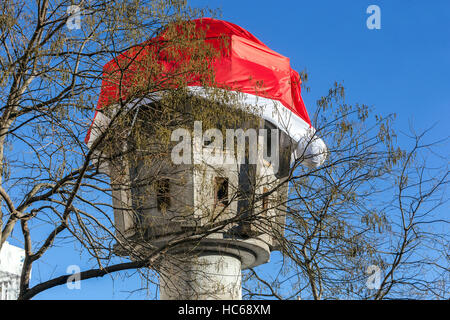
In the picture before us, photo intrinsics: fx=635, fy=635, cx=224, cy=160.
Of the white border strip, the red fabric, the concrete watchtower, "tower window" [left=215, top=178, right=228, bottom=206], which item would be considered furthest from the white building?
"tower window" [left=215, top=178, right=228, bottom=206]

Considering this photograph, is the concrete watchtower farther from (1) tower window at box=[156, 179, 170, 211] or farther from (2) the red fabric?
(1) tower window at box=[156, 179, 170, 211]

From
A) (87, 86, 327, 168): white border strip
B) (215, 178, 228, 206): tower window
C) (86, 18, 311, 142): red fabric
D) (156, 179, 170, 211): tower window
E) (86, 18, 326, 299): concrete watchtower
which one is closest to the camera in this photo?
(156, 179, 170, 211): tower window

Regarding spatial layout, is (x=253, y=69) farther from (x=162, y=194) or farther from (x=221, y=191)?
(x=162, y=194)

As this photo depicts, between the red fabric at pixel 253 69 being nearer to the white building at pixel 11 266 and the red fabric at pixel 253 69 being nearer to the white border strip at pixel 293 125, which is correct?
the white border strip at pixel 293 125

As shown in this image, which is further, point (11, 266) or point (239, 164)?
point (11, 266)

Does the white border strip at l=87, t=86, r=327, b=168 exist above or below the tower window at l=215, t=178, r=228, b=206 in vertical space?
above

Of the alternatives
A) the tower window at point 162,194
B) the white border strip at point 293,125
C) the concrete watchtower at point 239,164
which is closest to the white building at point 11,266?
the concrete watchtower at point 239,164

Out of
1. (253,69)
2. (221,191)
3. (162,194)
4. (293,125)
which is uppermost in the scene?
(253,69)

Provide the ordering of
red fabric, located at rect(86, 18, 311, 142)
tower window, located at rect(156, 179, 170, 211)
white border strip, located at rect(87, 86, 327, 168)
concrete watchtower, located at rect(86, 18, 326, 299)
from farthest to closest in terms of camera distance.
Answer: red fabric, located at rect(86, 18, 311, 142), white border strip, located at rect(87, 86, 327, 168), concrete watchtower, located at rect(86, 18, 326, 299), tower window, located at rect(156, 179, 170, 211)

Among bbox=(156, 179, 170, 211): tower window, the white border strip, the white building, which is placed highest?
the white building

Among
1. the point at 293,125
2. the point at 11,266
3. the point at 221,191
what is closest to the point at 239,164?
the point at 221,191

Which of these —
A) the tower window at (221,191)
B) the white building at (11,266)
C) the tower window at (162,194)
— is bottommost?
the tower window at (162,194)
